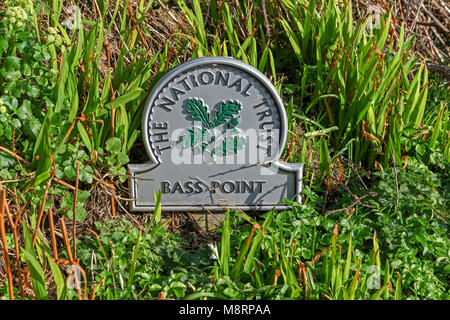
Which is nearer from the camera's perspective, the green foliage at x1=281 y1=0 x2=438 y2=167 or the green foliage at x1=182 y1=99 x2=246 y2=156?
the green foliage at x1=182 y1=99 x2=246 y2=156

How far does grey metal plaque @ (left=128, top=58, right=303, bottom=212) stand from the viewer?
92.7 inches

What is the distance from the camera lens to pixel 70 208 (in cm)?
225

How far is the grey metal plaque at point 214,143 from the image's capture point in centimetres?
235

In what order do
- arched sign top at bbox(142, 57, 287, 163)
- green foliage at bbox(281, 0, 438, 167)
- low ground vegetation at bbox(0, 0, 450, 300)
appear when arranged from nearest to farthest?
1. low ground vegetation at bbox(0, 0, 450, 300)
2. arched sign top at bbox(142, 57, 287, 163)
3. green foliage at bbox(281, 0, 438, 167)

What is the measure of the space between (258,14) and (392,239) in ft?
5.38

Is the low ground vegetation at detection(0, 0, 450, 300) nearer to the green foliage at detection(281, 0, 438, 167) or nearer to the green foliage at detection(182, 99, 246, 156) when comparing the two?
the green foliage at detection(281, 0, 438, 167)

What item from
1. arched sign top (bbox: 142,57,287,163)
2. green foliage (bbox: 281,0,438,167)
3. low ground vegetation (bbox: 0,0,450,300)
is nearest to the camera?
low ground vegetation (bbox: 0,0,450,300)

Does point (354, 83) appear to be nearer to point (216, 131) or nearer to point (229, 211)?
point (216, 131)

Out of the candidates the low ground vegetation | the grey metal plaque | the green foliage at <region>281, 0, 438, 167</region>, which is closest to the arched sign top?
the grey metal plaque

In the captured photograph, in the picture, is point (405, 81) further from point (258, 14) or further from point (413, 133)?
point (258, 14)

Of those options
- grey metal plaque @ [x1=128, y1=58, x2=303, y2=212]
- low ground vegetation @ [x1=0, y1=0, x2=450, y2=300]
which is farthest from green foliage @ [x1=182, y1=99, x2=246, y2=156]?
low ground vegetation @ [x1=0, y1=0, x2=450, y2=300]

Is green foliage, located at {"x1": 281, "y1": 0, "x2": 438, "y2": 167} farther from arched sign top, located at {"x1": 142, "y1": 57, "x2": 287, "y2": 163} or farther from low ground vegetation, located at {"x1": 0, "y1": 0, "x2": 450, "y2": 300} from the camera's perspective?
arched sign top, located at {"x1": 142, "y1": 57, "x2": 287, "y2": 163}

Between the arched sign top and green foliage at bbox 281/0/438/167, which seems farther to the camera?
green foliage at bbox 281/0/438/167

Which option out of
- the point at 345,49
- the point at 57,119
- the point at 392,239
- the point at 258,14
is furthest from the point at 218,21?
the point at 392,239
